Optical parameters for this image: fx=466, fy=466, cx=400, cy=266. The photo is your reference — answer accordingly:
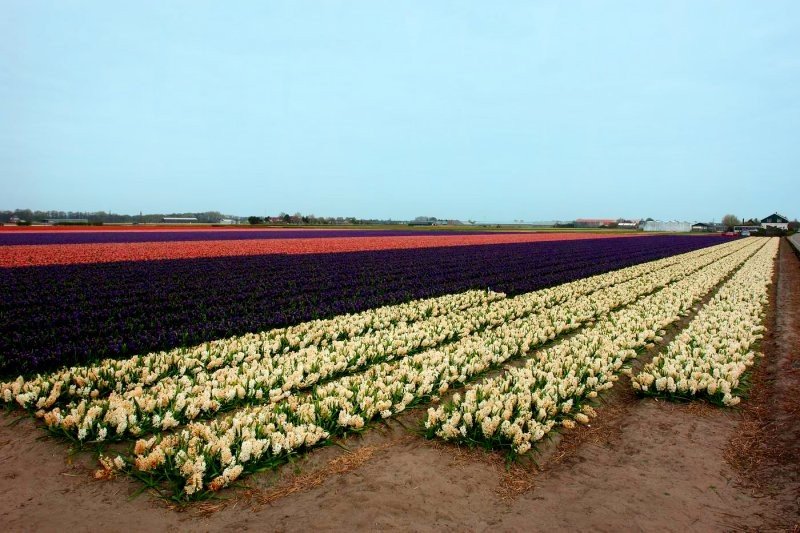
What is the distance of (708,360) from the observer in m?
7.73

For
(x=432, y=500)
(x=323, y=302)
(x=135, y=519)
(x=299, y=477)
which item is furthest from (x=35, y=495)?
(x=323, y=302)

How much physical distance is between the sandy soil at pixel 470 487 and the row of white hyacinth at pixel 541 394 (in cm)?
24

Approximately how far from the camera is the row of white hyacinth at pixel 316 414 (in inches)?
175

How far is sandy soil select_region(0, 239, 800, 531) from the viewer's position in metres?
4.01

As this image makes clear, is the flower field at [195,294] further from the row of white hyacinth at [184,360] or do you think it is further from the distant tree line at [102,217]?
the distant tree line at [102,217]

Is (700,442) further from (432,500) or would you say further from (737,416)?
(432,500)

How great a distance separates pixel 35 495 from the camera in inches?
169

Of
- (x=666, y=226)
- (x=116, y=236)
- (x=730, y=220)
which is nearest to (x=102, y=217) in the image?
(x=116, y=236)

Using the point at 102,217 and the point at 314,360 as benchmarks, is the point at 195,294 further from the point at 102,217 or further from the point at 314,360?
the point at 102,217

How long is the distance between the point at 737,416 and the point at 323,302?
9833 mm

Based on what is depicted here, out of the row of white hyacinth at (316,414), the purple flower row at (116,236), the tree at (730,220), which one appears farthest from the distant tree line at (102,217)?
the tree at (730,220)

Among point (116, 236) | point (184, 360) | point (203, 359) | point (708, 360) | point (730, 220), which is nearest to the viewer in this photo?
point (184, 360)

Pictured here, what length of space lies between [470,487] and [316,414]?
2.02m

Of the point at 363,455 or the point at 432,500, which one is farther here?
the point at 363,455
